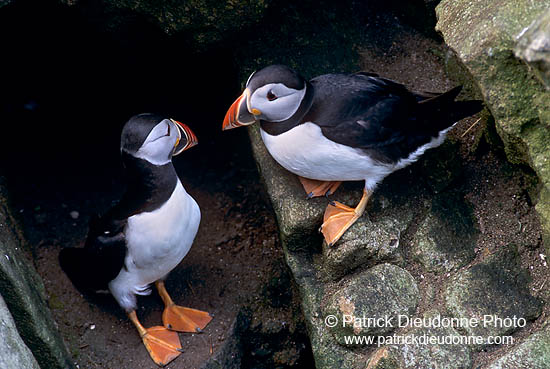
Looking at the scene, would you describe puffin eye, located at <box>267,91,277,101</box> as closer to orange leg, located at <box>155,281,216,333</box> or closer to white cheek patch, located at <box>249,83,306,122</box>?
white cheek patch, located at <box>249,83,306,122</box>

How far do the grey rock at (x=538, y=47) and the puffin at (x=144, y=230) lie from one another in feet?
6.44

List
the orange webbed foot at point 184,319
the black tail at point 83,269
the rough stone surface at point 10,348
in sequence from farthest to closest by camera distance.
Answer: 1. the orange webbed foot at point 184,319
2. the black tail at point 83,269
3. the rough stone surface at point 10,348

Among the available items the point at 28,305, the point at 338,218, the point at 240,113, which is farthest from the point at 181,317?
the point at 240,113

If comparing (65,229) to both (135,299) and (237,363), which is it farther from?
(237,363)

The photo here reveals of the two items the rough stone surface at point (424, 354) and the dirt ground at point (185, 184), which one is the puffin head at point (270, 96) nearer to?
the dirt ground at point (185, 184)

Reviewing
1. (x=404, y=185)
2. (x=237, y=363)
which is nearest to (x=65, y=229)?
(x=237, y=363)

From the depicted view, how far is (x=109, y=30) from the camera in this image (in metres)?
3.91

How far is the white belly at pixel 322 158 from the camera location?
3344 mm

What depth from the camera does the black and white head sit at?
3479 millimetres

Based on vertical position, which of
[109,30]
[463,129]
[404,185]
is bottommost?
[109,30]

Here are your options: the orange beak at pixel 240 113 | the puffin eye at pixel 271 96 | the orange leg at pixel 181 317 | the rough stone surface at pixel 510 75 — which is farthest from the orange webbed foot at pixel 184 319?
the rough stone surface at pixel 510 75

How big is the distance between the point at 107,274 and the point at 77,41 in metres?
1.63

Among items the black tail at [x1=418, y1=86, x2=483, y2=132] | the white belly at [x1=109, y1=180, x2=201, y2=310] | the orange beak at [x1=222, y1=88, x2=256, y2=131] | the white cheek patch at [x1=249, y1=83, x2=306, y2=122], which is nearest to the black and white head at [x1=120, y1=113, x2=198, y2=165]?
the white belly at [x1=109, y1=180, x2=201, y2=310]

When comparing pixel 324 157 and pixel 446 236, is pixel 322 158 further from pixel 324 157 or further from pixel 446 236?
pixel 446 236
